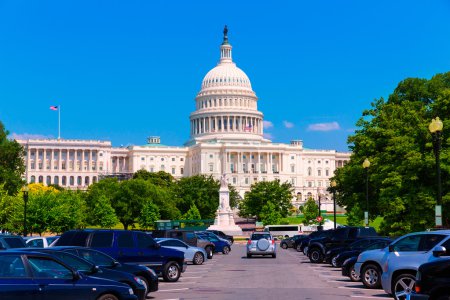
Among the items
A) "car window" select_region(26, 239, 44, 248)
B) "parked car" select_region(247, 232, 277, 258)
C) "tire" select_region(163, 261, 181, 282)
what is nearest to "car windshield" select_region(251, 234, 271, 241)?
"parked car" select_region(247, 232, 277, 258)

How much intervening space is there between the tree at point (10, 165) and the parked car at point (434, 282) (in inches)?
2909

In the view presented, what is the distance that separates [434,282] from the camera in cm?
1408

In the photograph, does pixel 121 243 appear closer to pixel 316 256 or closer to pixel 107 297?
pixel 107 297

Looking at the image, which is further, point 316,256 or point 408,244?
point 316,256

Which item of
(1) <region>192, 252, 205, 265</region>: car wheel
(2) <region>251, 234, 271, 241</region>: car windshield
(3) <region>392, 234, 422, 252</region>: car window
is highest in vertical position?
(2) <region>251, 234, 271, 241</region>: car windshield

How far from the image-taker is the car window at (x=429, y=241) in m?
19.8

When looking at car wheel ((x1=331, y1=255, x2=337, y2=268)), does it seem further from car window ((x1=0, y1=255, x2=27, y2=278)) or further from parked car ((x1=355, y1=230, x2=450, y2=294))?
car window ((x1=0, y1=255, x2=27, y2=278))

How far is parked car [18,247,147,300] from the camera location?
54.9ft

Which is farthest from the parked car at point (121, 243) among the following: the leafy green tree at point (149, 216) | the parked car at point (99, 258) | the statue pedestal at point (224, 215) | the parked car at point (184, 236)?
the leafy green tree at point (149, 216)

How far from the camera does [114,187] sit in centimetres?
11156

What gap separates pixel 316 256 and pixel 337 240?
1.74m

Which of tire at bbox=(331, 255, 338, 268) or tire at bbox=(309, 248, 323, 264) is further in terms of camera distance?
tire at bbox=(309, 248, 323, 264)

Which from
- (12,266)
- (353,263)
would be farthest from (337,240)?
(12,266)

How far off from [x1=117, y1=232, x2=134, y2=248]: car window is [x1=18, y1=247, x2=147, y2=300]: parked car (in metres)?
5.91
